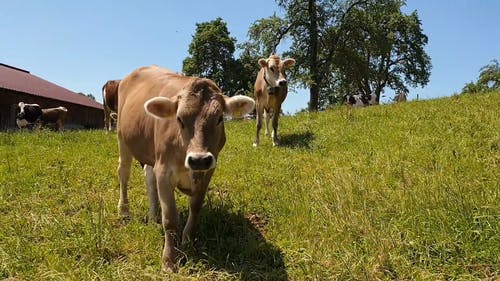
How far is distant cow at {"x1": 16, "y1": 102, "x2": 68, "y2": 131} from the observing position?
2586 cm

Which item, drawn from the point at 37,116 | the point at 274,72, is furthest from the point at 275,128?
the point at 37,116

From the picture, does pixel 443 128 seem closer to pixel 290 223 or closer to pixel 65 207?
pixel 290 223

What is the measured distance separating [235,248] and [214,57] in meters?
56.2

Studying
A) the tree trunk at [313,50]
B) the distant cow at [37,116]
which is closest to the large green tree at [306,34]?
the tree trunk at [313,50]

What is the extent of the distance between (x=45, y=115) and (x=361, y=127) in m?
21.4

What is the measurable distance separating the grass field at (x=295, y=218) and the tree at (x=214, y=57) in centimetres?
4959

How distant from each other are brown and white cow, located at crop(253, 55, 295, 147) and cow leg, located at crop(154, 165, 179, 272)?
6.67m

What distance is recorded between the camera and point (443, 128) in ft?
32.6

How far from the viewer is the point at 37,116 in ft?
87.4

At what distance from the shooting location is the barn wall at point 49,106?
3075 cm

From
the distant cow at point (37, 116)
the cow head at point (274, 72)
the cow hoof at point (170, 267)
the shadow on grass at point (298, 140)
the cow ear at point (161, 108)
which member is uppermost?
the cow head at point (274, 72)

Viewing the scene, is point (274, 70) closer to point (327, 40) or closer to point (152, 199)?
point (152, 199)

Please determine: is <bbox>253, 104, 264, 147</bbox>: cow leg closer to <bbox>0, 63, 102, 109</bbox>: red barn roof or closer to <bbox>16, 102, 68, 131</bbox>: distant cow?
<bbox>16, 102, 68, 131</bbox>: distant cow

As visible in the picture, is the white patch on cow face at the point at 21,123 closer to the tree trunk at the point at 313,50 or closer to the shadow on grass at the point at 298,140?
the shadow on grass at the point at 298,140
